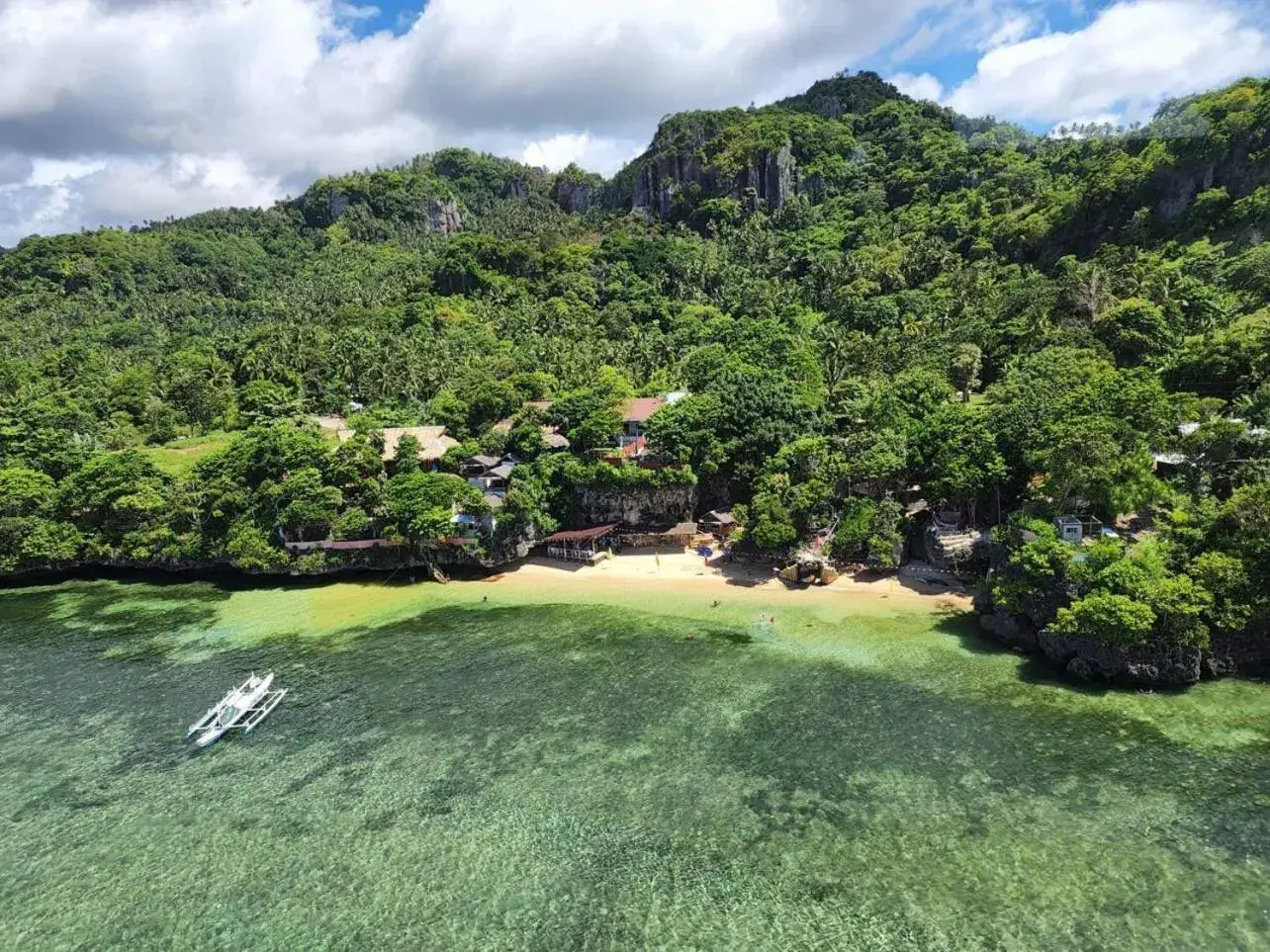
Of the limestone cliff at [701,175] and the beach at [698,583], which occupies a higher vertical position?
the limestone cliff at [701,175]

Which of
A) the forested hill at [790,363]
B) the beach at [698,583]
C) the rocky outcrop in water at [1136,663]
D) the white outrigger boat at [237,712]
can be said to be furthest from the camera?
the beach at [698,583]

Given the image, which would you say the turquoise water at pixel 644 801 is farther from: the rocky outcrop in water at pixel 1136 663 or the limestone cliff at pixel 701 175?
the limestone cliff at pixel 701 175

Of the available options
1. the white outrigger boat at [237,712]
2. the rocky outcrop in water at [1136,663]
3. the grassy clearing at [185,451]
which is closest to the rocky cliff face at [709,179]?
the grassy clearing at [185,451]

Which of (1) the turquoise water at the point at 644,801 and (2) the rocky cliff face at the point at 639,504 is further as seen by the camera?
(2) the rocky cliff face at the point at 639,504

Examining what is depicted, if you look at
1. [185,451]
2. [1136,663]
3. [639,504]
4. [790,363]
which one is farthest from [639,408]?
[185,451]

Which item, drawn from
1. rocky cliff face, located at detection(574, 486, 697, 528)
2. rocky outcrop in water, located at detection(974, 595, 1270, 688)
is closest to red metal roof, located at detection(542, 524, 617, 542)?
rocky cliff face, located at detection(574, 486, 697, 528)

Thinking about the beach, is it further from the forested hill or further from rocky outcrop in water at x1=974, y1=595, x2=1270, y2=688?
rocky outcrop in water at x1=974, y1=595, x2=1270, y2=688

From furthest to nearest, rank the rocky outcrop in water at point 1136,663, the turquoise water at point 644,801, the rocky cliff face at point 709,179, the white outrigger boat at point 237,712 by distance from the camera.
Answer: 1. the rocky cliff face at point 709,179
2. the white outrigger boat at point 237,712
3. the rocky outcrop in water at point 1136,663
4. the turquoise water at point 644,801

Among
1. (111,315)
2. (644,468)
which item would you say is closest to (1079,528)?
(644,468)
